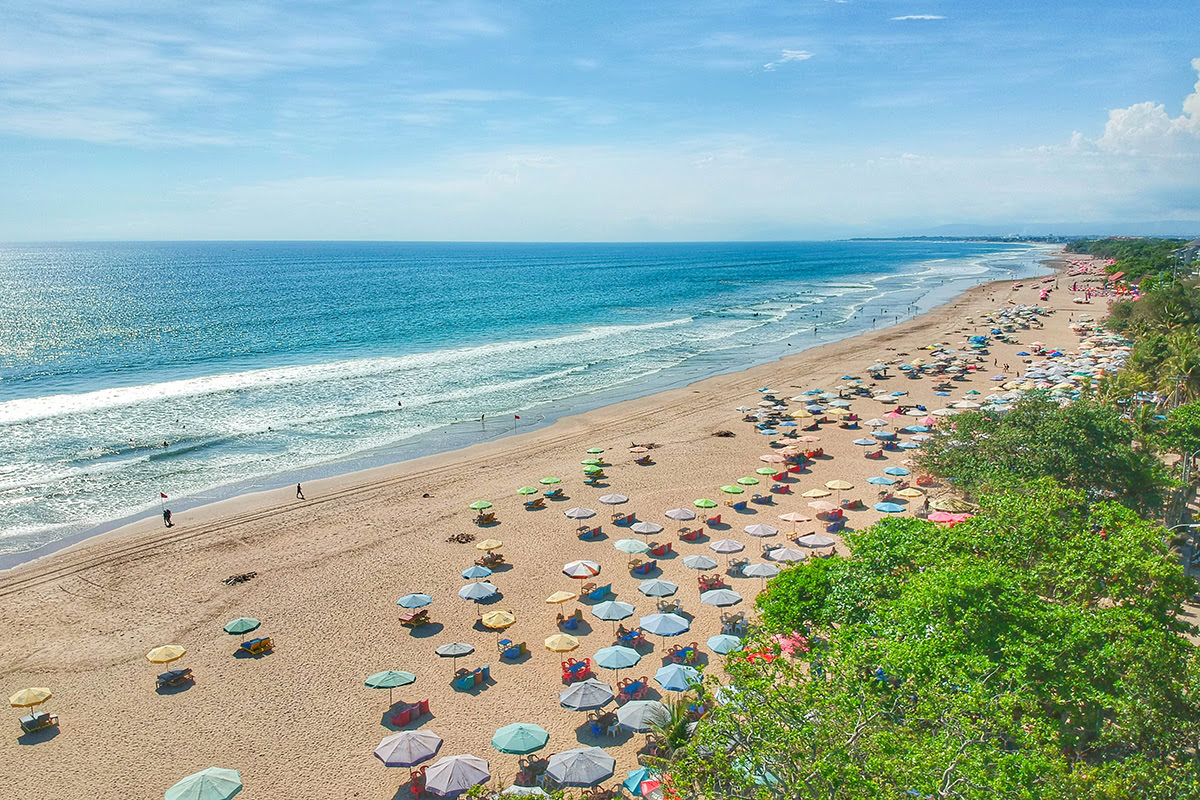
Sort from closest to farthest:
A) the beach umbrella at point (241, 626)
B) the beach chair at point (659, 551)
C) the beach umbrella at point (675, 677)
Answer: the beach umbrella at point (675, 677), the beach umbrella at point (241, 626), the beach chair at point (659, 551)

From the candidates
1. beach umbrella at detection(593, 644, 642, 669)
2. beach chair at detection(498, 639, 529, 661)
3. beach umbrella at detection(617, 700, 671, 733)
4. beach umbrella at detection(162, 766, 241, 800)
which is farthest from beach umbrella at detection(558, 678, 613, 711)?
beach umbrella at detection(162, 766, 241, 800)

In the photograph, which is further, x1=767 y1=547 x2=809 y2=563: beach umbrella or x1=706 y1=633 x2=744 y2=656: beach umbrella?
x1=767 y1=547 x2=809 y2=563: beach umbrella

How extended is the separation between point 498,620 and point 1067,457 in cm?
1878

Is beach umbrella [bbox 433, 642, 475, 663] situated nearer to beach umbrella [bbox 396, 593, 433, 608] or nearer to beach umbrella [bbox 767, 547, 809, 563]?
beach umbrella [bbox 396, 593, 433, 608]

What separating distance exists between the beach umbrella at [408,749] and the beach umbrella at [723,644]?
7.17m

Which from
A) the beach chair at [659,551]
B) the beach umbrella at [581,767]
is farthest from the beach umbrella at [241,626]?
the beach chair at [659,551]

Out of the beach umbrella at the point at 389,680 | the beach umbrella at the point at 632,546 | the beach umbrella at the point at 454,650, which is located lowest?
the beach umbrella at the point at 454,650

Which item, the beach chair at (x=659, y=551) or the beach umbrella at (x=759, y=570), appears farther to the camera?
the beach chair at (x=659, y=551)

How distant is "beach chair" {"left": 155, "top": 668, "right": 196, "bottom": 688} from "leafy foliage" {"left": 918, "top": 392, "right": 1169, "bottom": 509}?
78.0 ft

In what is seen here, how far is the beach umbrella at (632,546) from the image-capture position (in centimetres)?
2336

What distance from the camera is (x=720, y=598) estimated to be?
19.7 metres

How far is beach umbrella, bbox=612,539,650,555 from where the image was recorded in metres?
23.4

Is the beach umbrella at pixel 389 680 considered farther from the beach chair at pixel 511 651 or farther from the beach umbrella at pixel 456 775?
the beach umbrella at pixel 456 775

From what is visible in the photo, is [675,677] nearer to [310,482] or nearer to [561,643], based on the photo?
[561,643]
